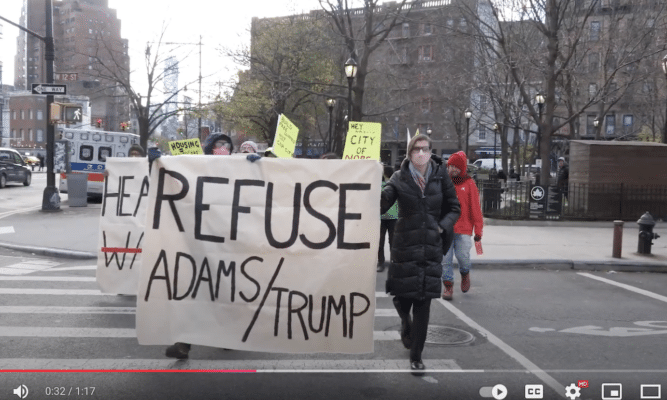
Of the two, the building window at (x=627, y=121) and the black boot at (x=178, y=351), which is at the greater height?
the building window at (x=627, y=121)

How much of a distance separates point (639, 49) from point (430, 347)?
2554cm

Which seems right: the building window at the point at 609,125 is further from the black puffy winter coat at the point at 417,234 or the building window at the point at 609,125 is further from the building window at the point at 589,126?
the black puffy winter coat at the point at 417,234

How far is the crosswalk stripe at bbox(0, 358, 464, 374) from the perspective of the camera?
5.12 metres

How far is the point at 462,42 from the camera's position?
3353 cm

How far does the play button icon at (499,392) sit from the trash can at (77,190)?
1947 centimetres

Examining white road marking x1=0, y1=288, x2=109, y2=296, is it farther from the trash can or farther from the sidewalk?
the trash can

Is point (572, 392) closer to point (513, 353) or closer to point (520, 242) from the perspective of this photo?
point (513, 353)

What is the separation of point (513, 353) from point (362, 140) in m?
3.90

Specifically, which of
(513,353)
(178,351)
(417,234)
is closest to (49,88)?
(178,351)

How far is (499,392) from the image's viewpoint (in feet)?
15.2

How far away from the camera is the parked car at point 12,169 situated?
3183cm

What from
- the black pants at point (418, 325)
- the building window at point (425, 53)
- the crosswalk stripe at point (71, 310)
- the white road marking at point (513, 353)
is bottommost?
the crosswalk stripe at point (71, 310)
